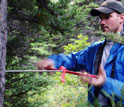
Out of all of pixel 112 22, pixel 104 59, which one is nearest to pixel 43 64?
pixel 104 59

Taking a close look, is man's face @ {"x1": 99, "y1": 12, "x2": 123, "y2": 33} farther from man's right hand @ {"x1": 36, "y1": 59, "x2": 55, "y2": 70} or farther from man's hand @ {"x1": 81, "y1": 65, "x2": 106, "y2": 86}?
man's hand @ {"x1": 81, "y1": 65, "x2": 106, "y2": 86}

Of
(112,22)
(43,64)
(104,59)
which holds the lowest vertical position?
(43,64)

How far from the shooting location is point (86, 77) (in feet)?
4.42

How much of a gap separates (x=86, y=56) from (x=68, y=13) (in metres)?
1.98

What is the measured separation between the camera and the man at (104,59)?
149 centimetres

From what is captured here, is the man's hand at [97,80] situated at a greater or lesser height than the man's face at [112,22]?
lesser

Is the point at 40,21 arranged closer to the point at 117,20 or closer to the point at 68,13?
the point at 68,13

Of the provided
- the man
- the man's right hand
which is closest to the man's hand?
the man

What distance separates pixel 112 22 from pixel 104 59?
0.55 metres

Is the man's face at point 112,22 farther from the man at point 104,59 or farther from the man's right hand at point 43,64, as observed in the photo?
the man's right hand at point 43,64

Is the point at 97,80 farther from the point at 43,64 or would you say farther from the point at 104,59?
the point at 43,64

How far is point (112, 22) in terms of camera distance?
225cm

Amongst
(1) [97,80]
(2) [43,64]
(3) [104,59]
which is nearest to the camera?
(1) [97,80]

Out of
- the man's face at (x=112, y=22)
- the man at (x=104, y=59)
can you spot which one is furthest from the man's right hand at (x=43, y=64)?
the man's face at (x=112, y=22)
